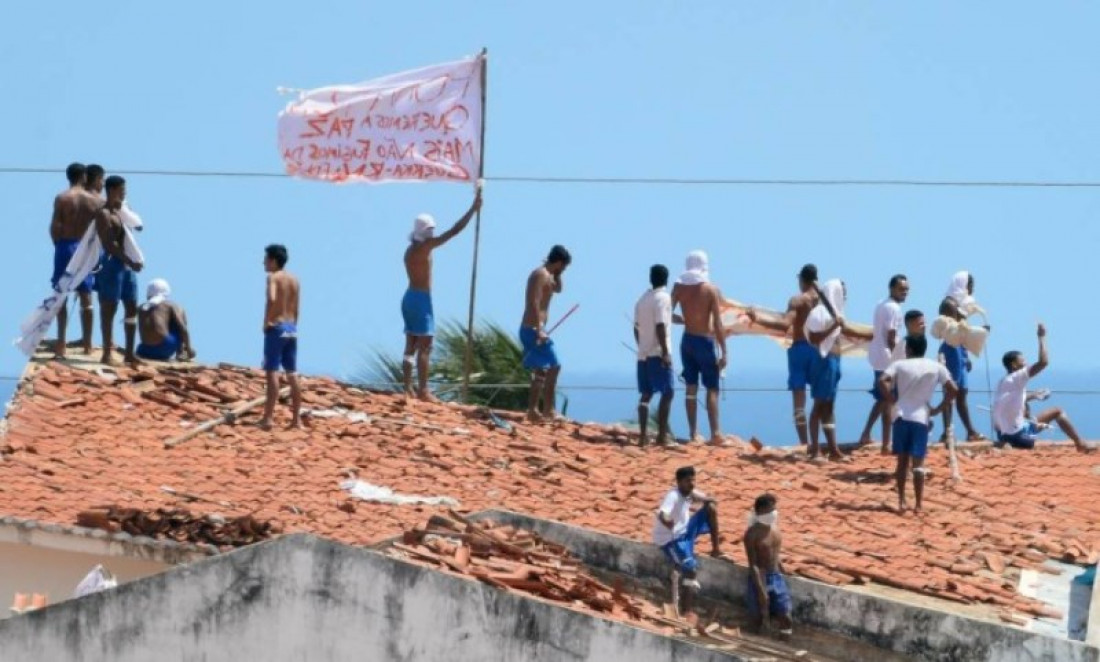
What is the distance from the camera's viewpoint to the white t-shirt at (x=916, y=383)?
66.2ft

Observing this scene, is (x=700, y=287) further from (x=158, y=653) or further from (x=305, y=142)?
(x=158, y=653)

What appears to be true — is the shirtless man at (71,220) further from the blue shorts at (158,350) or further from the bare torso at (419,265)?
the bare torso at (419,265)

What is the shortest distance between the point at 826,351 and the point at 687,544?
5.29m

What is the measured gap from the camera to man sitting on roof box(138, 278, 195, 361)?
79.5 ft

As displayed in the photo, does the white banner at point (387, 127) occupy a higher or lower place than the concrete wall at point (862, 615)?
higher

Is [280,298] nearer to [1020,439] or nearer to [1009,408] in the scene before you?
[1009,408]

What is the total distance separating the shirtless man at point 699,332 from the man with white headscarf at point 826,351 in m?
0.75

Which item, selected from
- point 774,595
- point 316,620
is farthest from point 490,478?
point 316,620

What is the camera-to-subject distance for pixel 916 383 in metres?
20.2

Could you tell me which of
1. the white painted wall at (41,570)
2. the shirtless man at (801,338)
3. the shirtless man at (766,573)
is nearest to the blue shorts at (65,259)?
the white painted wall at (41,570)

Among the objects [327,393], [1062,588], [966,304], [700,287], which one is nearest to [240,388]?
[327,393]

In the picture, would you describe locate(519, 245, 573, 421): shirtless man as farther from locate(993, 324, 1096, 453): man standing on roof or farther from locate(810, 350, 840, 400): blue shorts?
locate(993, 324, 1096, 453): man standing on roof

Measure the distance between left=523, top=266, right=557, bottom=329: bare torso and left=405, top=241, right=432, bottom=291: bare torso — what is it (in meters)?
0.97

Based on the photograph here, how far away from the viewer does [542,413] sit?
24.5 m
